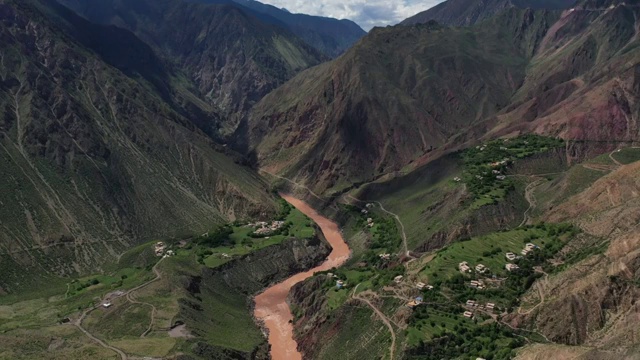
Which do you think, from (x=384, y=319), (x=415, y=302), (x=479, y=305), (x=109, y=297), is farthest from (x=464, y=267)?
(x=109, y=297)

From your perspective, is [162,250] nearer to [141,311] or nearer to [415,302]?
[141,311]

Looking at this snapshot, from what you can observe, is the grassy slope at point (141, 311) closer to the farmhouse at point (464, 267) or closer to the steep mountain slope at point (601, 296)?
the farmhouse at point (464, 267)

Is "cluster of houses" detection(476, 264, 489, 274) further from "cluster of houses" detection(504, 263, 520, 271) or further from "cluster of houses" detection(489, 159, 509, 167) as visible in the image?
"cluster of houses" detection(489, 159, 509, 167)

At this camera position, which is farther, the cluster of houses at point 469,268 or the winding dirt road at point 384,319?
the cluster of houses at point 469,268

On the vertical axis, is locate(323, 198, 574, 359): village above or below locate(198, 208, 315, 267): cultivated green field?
above

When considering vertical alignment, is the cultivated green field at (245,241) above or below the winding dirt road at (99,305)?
above

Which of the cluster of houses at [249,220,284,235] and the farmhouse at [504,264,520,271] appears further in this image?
the cluster of houses at [249,220,284,235]

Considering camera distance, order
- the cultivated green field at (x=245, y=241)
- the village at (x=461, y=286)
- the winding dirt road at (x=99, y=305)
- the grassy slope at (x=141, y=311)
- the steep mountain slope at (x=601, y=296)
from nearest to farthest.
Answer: the steep mountain slope at (x=601, y=296) → the village at (x=461, y=286) → the winding dirt road at (x=99, y=305) → the grassy slope at (x=141, y=311) → the cultivated green field at (x=245, y=241)

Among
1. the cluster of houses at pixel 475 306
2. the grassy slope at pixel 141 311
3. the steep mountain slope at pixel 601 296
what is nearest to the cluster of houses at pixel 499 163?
the grassy slope at pixel 141 311

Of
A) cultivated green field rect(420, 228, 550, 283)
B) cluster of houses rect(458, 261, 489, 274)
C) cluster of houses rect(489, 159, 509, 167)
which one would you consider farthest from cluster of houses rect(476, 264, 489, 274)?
cluster of houses rect(489, 159, 509, 167)
